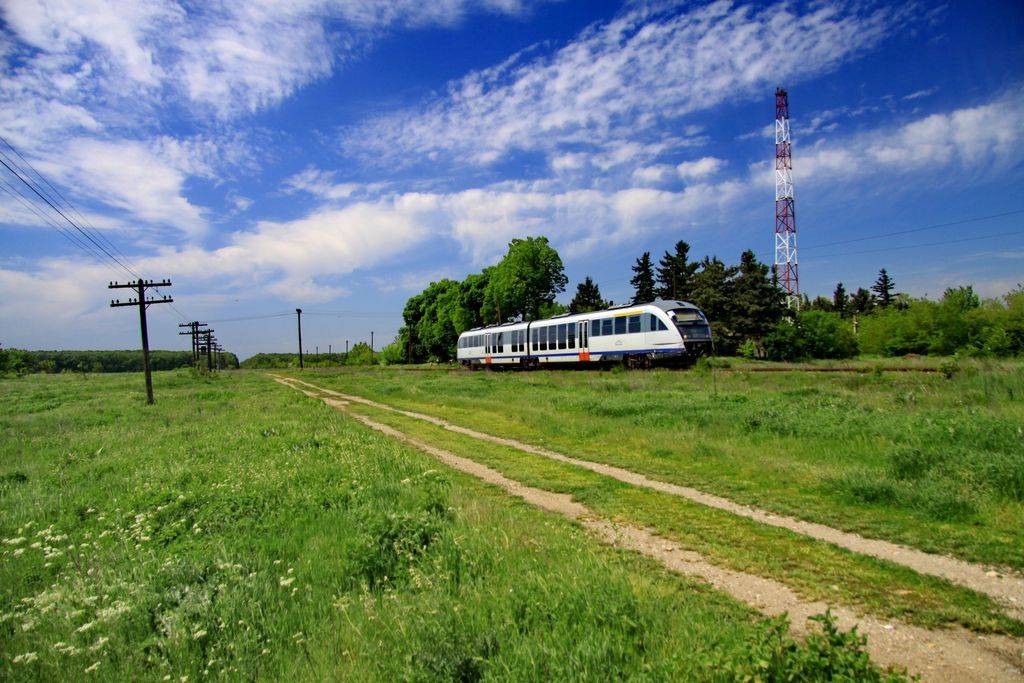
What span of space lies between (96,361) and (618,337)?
166296mm

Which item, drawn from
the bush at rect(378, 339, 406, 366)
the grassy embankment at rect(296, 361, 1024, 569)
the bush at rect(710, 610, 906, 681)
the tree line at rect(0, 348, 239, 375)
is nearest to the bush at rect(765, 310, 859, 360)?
the grassy embankment at rect(296, 361, 1024, 569)

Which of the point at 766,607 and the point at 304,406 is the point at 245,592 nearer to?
the point at 766,607

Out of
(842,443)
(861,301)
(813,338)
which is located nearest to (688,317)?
(842,443)

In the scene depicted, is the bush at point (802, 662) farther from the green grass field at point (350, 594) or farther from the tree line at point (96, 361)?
the tree line at point (96, 361)

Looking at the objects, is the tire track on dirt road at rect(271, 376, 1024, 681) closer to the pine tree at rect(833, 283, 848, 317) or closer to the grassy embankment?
the grassy embankment

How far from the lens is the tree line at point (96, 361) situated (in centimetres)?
9304

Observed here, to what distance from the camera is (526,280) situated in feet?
188

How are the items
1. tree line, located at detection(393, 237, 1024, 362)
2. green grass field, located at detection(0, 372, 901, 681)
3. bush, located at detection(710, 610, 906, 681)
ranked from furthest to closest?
tree line, located at detection(393, 237, 1024, 362), green grass field, located at detection(0, 372, 901, 681), bush, located at detection(710, 610, 906, 681)

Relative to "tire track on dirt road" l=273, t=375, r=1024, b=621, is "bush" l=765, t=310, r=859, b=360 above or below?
above

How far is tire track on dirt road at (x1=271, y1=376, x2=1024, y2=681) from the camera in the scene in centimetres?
357

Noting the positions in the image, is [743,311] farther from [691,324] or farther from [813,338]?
[691,324]

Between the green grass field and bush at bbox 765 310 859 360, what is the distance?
43863mm

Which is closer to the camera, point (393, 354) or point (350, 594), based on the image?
point (350, 594)

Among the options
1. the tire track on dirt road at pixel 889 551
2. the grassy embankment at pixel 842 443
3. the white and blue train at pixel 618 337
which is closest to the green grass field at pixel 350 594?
the tire track on dirt road at pixel 889 551
